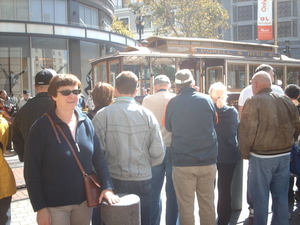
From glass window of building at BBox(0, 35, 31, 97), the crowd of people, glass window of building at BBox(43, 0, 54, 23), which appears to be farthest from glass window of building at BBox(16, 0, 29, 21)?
the crowd of people

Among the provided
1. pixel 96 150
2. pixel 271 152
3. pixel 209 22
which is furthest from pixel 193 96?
pixel 209 22

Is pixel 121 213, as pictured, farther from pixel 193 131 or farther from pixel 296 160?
pixel 296 160

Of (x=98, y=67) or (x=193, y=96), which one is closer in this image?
(x=193, y=96)

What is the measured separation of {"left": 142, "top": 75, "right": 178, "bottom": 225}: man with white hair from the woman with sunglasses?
1376mm

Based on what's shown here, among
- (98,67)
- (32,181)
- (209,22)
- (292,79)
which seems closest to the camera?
(32,181)

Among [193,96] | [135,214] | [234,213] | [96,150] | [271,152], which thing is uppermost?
[193,96]

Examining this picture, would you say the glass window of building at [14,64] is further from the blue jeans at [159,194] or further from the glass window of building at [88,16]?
the blue jeans at [159,194]

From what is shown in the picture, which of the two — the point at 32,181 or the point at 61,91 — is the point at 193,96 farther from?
the point at 32,181

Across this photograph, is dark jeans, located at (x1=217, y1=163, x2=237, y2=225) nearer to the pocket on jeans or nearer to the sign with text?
the pocket on jeans

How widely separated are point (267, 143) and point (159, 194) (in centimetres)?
143

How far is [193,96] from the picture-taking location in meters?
3.76

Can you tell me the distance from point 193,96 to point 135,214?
1610mm

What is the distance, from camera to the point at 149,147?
3225 millimetres

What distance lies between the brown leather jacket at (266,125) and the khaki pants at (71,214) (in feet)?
6.73
